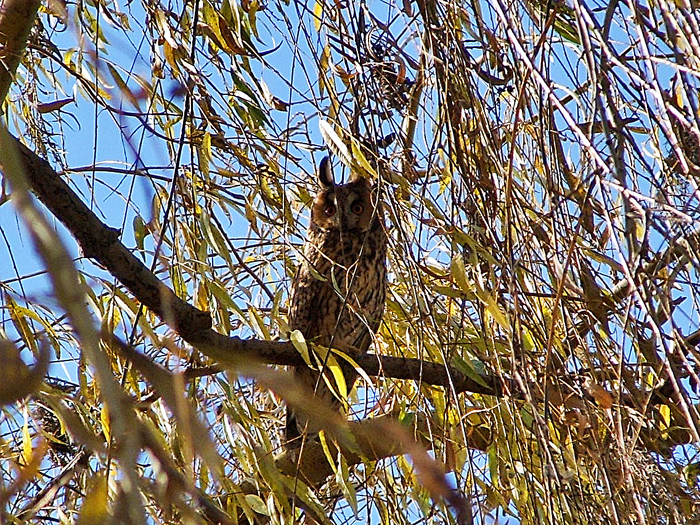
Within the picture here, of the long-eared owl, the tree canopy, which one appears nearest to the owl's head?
the long-eared owl

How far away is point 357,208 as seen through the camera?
2.75 meters

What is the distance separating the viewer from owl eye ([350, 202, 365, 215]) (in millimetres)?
2747

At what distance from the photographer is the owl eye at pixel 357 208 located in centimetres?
275

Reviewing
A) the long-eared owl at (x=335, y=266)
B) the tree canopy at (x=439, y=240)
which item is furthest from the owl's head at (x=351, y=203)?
the tree canopy at (x=439, y=240)

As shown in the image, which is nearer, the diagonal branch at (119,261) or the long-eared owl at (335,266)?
the diagonal branch at (119,261)

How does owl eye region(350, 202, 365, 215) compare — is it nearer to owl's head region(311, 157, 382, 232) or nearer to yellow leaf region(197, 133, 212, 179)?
owl's head region(311, 157, 382, 232)

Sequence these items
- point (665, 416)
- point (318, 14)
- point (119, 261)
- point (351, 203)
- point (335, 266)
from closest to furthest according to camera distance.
→ point (119, 261), point (318, 14), point (665, 416), point (335, 266), point (351, 203)

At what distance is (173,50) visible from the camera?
1372 millimetres

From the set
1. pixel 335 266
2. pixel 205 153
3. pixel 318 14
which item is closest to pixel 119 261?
pixel 205 153

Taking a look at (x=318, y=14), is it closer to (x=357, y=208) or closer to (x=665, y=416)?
(x=665, y=416)

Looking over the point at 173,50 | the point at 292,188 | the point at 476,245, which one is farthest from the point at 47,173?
the point at 476,245

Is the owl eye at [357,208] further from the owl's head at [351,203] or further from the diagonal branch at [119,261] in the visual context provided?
the diagonal branch at [119,261]

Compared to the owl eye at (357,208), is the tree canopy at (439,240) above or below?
below

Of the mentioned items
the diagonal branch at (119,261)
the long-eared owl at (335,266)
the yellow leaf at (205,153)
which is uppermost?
the long-eared owl at (335,266)
